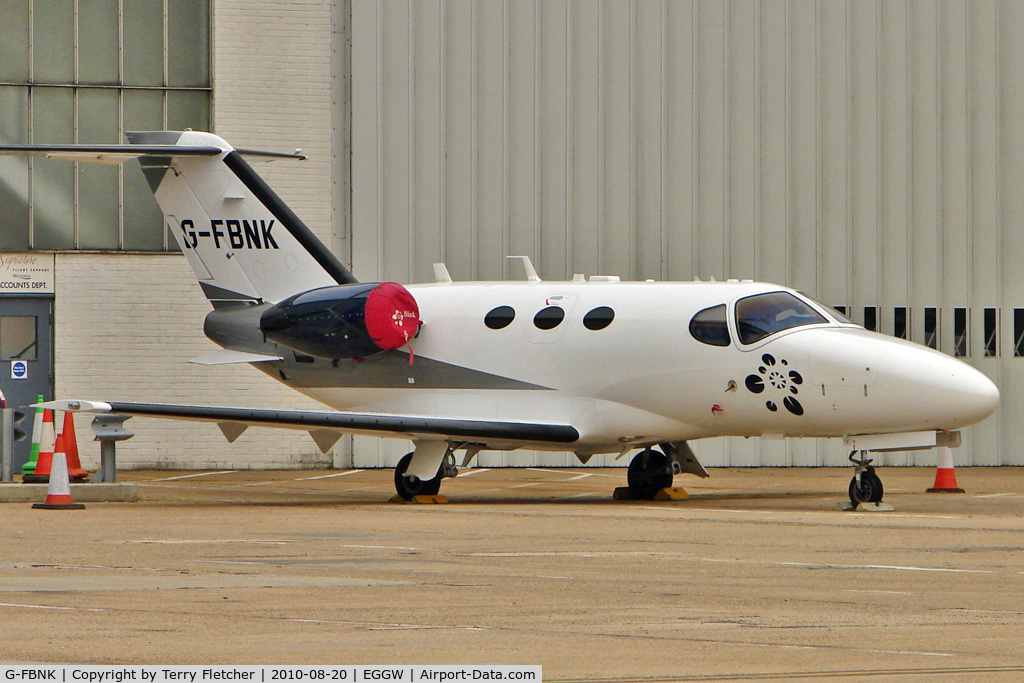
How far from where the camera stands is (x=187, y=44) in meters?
23.5

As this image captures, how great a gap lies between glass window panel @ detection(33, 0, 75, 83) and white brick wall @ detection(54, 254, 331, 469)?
285cm

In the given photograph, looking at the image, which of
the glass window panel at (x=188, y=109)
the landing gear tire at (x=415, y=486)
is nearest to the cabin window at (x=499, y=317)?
the landing gear tire at (x=415, y=486)

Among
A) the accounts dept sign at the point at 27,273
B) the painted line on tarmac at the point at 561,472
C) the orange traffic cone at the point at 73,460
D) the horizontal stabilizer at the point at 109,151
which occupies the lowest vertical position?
the painted line on tarmac at the point at 561,472

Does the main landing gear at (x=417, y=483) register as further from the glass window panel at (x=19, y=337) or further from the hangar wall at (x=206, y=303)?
the glass window panel at (x=19, y=337)

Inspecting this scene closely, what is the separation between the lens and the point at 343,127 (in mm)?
23547

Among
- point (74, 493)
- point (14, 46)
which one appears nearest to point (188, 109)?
point (14, 46)

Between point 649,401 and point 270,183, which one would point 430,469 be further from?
point 270,183

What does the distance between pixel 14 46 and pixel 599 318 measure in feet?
39.0

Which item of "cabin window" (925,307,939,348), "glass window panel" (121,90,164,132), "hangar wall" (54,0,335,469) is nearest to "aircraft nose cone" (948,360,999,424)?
"cabin window" (925,307,939,348)

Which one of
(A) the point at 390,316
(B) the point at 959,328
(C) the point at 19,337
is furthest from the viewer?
(B) the point at 959,328

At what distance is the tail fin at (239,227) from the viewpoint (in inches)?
711

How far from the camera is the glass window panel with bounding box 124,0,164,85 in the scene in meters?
23.3

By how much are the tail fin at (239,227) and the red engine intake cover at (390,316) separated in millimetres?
1610

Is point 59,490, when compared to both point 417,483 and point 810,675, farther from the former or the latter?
point 810,675
